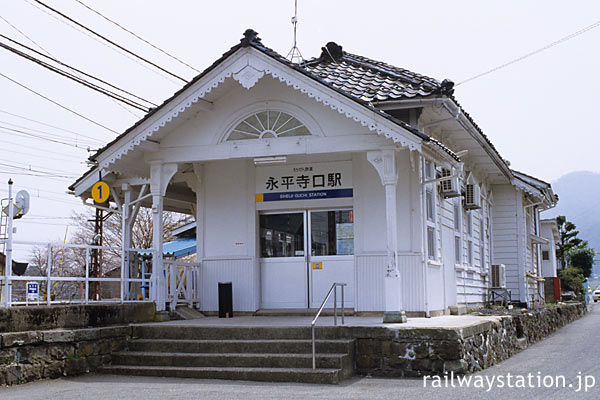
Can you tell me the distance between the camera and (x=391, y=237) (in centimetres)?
1175

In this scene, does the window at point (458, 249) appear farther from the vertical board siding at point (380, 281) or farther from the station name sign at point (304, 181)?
the station name sign at point (304, 181)

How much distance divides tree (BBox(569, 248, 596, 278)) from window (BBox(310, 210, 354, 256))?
49.1 m

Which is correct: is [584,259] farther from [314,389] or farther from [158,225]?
[314,389]

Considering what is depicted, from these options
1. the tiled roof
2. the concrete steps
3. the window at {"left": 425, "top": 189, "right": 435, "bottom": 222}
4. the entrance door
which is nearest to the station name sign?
the entrance door

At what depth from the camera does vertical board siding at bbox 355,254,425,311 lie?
43.6ft

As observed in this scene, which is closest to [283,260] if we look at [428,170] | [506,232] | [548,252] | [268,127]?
[268,127]

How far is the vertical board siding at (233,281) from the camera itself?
47.2 feet

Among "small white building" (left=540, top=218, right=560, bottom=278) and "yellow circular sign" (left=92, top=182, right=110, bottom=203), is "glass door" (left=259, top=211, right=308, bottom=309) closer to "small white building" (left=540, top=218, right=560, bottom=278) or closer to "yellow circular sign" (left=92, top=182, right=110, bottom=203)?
"yellow circular sign" (left=92, top=182, right=110, bottom=203)

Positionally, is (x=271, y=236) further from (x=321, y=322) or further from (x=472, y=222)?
(x=472, y=222)

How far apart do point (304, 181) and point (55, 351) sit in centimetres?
596

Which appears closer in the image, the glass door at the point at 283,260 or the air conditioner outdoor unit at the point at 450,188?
the glass door at the point at 283,260

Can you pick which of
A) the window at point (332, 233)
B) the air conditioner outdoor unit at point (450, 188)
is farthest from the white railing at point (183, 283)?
the air conditioner outdoor unit at point (450, 188)

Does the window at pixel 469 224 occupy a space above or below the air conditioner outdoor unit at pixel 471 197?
below

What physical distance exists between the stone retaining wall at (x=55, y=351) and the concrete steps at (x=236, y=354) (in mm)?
275
